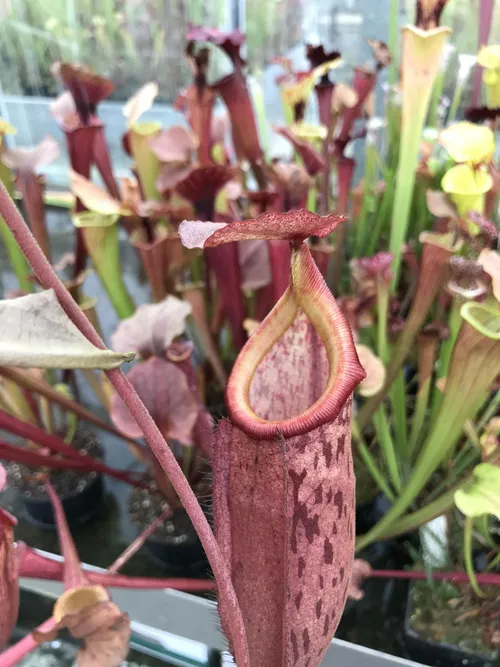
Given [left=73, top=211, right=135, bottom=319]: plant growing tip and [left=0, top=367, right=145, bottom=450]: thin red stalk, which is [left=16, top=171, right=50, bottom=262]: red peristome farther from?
[left=0, top=367, right=145, bottom=450]: thin red stalk

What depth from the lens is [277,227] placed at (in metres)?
0.26

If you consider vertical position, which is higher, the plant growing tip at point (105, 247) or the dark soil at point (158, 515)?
the plant growing tip at point (105, 247)

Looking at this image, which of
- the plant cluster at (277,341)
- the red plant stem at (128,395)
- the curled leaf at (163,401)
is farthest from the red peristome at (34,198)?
the red plant stem at (128,395)

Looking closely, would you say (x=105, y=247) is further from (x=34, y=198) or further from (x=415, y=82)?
(x=415, y=82)

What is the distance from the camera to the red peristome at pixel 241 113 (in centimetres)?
69

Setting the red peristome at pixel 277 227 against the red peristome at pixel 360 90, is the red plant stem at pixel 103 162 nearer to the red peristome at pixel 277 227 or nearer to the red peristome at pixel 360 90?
the red peristome at pixel 360 90

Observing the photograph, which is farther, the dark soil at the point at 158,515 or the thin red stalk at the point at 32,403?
the thin red stalk at the point at 32,403

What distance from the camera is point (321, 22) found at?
4.50 ft

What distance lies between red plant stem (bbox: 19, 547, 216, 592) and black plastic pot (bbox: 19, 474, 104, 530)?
32cm

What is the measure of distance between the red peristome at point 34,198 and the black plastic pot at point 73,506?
1.27 ft

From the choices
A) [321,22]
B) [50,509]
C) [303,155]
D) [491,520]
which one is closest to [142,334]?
[303,155]

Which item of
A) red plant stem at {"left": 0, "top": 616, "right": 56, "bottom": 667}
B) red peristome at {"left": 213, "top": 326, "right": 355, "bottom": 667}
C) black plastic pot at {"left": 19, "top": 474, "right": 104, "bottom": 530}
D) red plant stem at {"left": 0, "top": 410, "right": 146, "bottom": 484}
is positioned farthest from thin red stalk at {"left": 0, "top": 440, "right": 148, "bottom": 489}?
red peristome at {"left": 213, "top": 326, "right": 355, "bottom": 667}

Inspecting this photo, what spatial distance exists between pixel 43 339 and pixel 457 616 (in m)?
0.65

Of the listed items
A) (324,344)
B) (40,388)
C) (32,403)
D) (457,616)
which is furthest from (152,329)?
(457,616)
